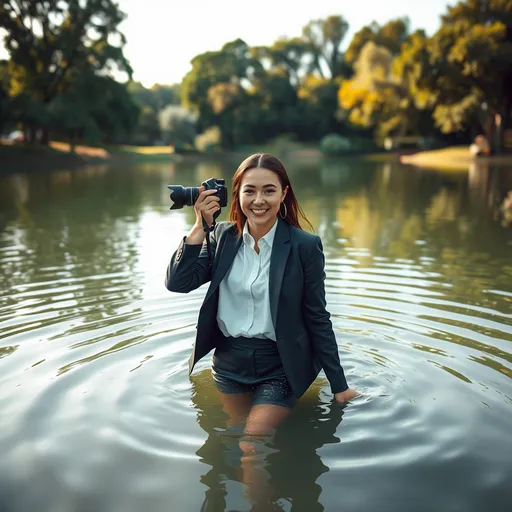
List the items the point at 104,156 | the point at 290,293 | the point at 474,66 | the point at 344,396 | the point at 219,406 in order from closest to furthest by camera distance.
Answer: the point at 290,293
the point at 344,396
the point at 219,406
the point at 474,66
the point at 104,156

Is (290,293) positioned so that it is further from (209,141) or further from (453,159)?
(209,141)

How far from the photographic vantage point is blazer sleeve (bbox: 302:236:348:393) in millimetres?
3209

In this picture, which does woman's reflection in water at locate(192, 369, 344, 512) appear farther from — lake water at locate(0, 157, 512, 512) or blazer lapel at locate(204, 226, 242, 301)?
blazer lapel at locate(204, 226, 242, 301)

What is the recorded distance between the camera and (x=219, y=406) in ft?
11.9

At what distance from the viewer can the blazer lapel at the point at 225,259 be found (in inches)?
→ 130

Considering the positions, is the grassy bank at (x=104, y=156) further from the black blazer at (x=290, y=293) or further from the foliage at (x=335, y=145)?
the black blazer at (x=290, y=293)

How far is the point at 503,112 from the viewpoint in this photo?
130 feet

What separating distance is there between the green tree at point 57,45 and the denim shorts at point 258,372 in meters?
33.6

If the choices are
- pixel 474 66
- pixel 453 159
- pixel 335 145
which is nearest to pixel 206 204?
pixel 474 66

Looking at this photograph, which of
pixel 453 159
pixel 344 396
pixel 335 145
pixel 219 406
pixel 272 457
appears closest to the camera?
pixel 272 457

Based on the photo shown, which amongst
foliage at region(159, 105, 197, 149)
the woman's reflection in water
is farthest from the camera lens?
foliage at region(159, 105, 197, 149)

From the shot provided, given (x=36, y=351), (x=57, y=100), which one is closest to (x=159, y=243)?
(x=36, y=351)

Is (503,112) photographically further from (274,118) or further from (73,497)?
(73,497)

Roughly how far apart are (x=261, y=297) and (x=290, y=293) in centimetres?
18
